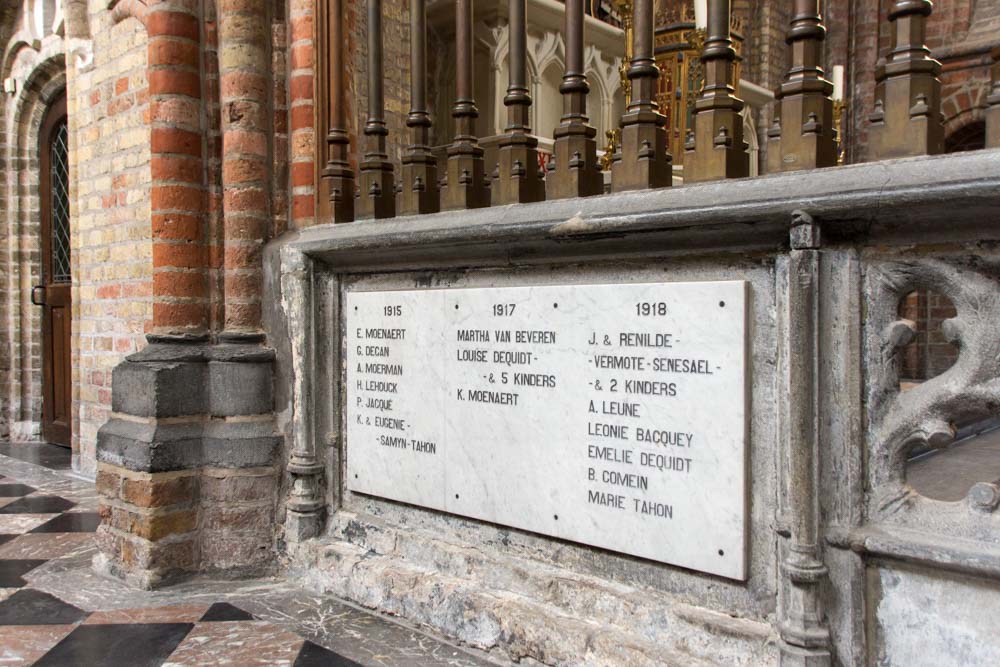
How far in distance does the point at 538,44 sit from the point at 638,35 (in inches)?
109

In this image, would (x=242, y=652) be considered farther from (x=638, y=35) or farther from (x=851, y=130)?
(x=851, y=130)

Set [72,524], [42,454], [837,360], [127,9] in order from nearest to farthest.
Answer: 1. [837,360]
2. [127,9]
3. [72,524]
4. [42,454]

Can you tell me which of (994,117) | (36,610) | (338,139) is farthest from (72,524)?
(994,117)

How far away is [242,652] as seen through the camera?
235cm

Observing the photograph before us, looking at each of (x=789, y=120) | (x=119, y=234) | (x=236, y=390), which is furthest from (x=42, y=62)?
(x=789, y=120)

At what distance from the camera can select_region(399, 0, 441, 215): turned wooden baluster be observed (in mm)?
2688

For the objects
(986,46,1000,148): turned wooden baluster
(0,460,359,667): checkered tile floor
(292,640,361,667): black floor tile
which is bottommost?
(292,640,361,667): black floor tile

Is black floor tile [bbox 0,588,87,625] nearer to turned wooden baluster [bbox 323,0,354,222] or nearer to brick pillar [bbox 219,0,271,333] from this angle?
brick pillar [bbox 219,0,271,333]

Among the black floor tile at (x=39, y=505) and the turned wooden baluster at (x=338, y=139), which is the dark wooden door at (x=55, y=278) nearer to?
the black floor tile at (x=39, y=505)

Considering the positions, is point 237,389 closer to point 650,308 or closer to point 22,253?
point 650,308

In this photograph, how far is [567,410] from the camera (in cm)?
223

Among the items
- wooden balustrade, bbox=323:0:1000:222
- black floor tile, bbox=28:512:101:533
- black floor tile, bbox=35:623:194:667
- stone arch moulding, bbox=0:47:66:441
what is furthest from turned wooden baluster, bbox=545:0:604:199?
stone arch moulding, bbox=0:47:66:441

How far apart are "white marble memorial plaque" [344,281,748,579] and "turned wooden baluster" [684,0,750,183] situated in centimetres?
30

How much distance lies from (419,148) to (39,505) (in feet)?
9.86
